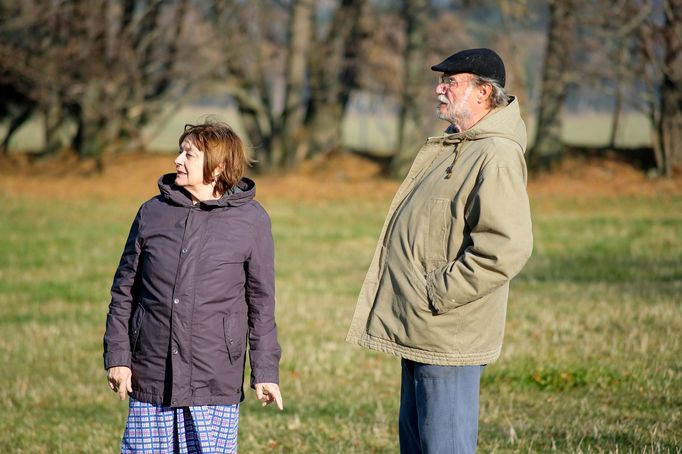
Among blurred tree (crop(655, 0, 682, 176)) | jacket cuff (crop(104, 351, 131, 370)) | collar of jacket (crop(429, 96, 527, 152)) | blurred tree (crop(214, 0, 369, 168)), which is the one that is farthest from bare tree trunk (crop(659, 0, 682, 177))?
jacket cuff (crop(104, 351, 131, 370))

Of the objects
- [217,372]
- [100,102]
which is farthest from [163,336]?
[100,102]

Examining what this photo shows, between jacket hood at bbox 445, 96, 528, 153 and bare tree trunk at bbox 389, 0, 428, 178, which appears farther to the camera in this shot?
bare tree trunk at bbox 389, 0, 428, 178

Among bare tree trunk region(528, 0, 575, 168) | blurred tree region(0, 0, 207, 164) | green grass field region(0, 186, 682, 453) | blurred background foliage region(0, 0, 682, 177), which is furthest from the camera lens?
blurred tree region(0, 0, 207, 164)

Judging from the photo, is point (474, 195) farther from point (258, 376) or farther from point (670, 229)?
point (670, 229)

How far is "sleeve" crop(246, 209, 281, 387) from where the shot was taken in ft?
13.2

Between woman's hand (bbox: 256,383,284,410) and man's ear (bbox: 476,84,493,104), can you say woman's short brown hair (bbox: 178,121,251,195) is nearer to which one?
woman's hand (bbox: 256,383,284,410)

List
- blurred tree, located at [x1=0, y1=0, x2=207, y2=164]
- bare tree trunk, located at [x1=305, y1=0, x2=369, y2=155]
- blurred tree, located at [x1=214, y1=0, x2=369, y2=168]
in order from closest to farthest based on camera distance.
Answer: blurred tree, located at [x1=0, y1=0, x2=207, y2=164], blurred tree, located at [x1=214, y1=0, x2=369, y2=168], bare tree trunk, located at [x1=305, y1=0, x2=369, y2=155]

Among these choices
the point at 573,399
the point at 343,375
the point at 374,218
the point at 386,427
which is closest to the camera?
the point at 386,427

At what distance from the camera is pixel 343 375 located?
25.6ft

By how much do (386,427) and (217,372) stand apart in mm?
2422

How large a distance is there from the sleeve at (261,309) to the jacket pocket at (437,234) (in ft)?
2.33

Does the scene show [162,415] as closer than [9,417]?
Yes

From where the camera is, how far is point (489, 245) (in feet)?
12.1

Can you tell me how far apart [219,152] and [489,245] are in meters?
1.18
